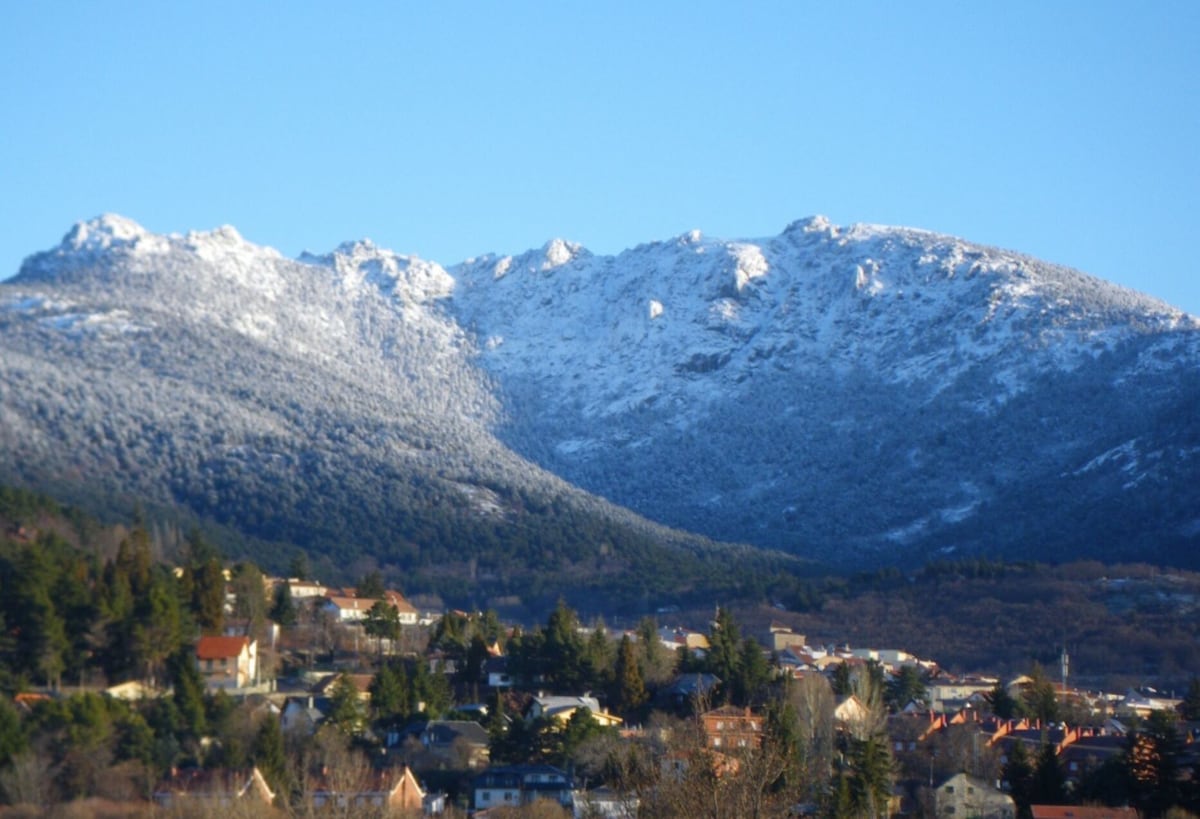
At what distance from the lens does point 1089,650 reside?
84875mm

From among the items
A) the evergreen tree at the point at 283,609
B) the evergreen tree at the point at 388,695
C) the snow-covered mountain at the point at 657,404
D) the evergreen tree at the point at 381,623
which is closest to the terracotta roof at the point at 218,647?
the evergreen tree at the point at 388,695

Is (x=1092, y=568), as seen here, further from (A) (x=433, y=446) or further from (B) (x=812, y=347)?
(B) (x=812, y=347)

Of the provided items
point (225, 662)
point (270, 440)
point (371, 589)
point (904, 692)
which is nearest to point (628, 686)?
point (904, 692)

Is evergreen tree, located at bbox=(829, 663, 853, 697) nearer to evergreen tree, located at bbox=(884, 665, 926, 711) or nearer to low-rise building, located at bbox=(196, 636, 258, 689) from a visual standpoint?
evergreen tree, located at bbox=(884, 665, 926, 711)

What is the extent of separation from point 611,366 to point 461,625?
122464mm

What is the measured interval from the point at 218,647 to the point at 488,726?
9787 millimetres

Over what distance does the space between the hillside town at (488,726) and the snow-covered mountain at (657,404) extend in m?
39.2

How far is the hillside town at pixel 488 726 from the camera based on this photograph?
46.7 m

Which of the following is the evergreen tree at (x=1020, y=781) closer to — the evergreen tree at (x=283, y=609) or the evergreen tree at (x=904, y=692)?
the evergreen tree at (x=904, y=692)

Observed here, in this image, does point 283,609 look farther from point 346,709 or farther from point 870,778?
point 870,778

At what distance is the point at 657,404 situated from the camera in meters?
179

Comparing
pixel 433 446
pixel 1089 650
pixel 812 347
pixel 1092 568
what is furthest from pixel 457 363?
pixel 1089 650

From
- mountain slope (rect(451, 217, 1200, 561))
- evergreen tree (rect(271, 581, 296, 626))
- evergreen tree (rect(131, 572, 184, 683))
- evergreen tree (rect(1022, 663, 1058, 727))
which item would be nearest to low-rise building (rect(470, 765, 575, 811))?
evergreen tree (rect(131, 572, 184, 683))

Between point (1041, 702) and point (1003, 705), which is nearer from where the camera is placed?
point (1041, 702)
